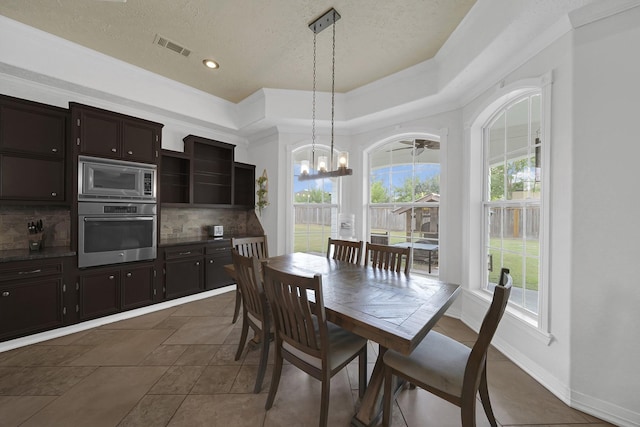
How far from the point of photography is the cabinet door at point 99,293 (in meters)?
2.74

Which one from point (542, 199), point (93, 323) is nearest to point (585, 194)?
point (542, 199)

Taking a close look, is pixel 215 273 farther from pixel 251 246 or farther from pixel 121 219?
pixel 121 219

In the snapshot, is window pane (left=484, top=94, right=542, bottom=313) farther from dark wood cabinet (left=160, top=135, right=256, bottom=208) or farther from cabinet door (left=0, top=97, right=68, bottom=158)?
cabinet door (left=0, top=97, right=68, bottom=158)

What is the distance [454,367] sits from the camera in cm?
139

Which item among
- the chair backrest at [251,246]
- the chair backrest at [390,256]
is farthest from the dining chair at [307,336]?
the chair backrest at [251,246]

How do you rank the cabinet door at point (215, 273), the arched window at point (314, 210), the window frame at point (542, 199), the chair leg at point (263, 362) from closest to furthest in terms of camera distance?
1. the chair leg at point (263, 362)
2. the window frame at point (542, 199)
3. the cabinet door at point (215, 273)
4. the arched window at point (314, 210)

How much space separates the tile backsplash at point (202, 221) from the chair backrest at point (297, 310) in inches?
120

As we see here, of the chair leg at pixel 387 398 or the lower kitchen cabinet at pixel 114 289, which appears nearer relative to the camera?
the chair leg at pixel 387 398

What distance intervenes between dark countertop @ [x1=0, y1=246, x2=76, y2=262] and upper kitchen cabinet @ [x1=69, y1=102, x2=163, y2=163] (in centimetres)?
114

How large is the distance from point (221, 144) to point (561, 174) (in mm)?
4380

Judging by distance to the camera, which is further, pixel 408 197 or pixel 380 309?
pixel 408 197

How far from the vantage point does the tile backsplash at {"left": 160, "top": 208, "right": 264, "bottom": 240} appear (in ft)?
13.0

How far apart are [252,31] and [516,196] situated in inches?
129

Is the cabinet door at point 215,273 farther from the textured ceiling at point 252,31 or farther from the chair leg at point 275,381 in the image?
the textured ceiling at point 252,31
